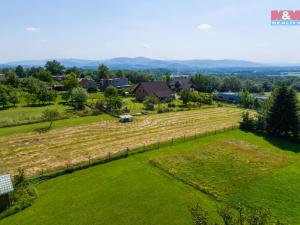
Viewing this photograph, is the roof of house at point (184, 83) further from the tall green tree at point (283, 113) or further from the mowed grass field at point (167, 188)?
the mowed grass field at point (167, 188)

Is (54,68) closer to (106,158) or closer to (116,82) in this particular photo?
(116,82)

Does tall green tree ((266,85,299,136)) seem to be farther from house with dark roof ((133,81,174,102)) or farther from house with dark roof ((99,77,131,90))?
house with dark roof ((99,77,131,90))

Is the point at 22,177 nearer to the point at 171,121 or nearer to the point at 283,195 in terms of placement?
the point at 283,195

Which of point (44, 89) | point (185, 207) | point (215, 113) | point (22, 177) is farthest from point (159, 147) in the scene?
point (44, 89)

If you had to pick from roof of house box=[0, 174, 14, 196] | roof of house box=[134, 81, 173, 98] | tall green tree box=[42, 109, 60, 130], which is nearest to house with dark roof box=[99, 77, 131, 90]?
roof of house box=[134, 81, 173, 98]

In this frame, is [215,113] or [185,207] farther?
[215,113]

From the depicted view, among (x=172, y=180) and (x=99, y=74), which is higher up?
(x=99, y=74)

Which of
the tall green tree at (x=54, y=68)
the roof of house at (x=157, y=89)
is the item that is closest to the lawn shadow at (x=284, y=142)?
the roof of house at (x=157, y=89)
